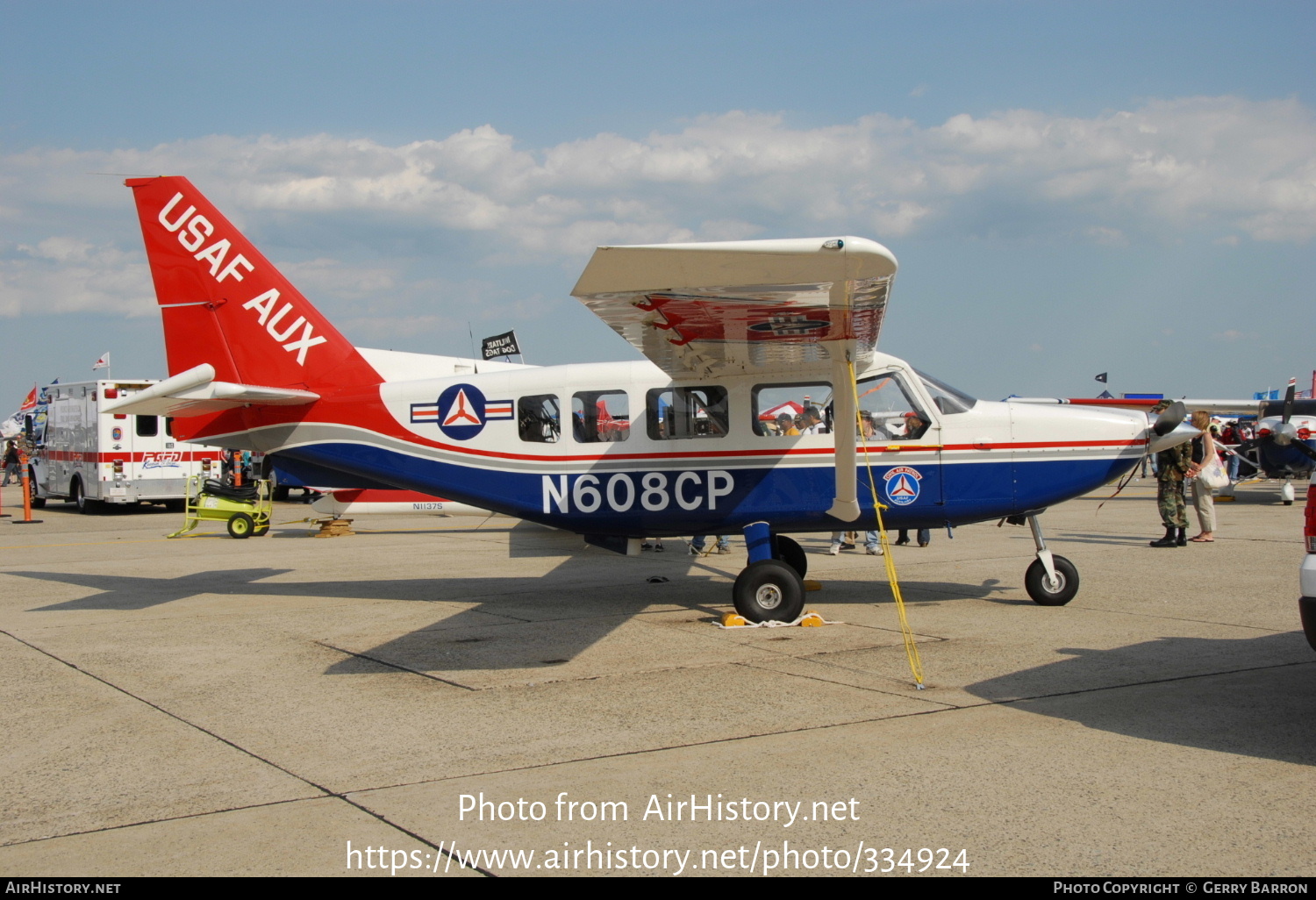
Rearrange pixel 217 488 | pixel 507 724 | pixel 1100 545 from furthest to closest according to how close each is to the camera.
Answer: pixel 217 488 < pixel 1100 545 < pixel 507 724

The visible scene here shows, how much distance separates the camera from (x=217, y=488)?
65.5 feet

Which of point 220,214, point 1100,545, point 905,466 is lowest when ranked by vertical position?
point 1100,545

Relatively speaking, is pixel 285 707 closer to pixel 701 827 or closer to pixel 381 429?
pixel 701 827

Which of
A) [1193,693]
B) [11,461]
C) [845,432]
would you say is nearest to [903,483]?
[845,432]

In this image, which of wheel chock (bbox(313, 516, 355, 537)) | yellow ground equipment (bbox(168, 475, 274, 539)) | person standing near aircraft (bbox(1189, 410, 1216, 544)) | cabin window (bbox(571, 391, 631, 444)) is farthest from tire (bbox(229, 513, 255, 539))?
person standing near aircraft (bbox(1189, 410, 1216, 544))

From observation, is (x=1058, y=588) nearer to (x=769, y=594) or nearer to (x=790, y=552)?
(x=790, y=552)

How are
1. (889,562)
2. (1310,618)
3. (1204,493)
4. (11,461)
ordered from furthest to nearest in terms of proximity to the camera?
(11,461) → (1204,493) → (889,562) → (1310,618)

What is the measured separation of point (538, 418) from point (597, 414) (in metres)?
0.57

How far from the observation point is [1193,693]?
20.1 feet

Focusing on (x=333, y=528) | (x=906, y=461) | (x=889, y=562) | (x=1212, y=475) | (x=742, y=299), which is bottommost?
(x=333, y=528)

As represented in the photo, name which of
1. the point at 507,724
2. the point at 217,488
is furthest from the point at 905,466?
the point at 217,488

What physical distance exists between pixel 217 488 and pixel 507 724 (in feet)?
53.2

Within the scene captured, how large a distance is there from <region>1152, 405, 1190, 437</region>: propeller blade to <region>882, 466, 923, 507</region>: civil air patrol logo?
215cm

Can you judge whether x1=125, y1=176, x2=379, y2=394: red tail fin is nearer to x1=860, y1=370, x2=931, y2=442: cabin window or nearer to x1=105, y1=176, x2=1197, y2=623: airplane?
x1=105, y1=176, x2=1197, y2=623: airplane
